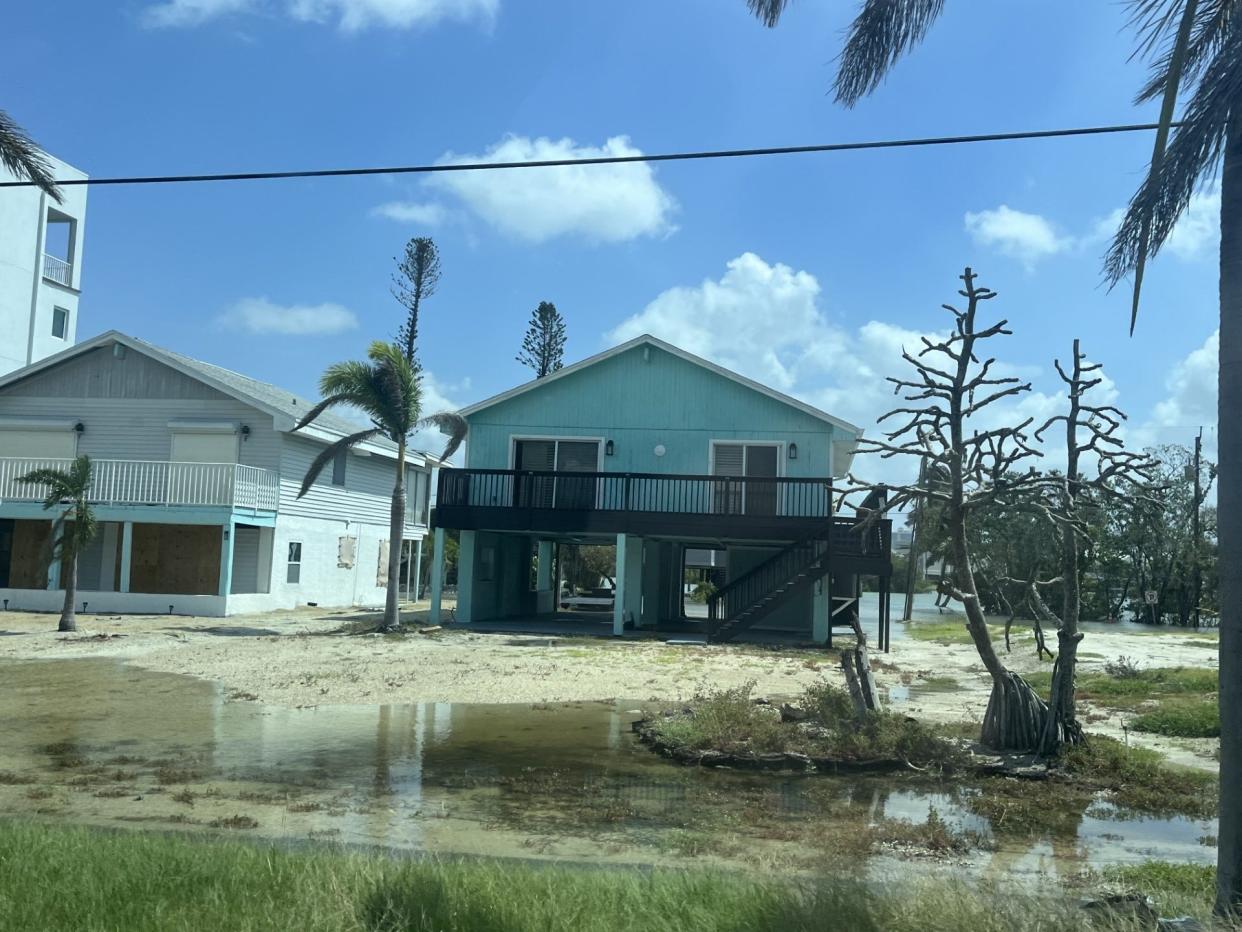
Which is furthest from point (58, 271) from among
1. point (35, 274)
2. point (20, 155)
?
point (20, 155)

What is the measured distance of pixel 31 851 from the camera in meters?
6.33

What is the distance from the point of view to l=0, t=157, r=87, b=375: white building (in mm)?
41219

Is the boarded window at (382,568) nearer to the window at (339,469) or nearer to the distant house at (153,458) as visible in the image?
the window at (339,469)

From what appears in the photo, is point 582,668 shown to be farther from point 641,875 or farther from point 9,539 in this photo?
point 9,539

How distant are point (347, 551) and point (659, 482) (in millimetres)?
13405

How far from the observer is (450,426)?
1086 inches

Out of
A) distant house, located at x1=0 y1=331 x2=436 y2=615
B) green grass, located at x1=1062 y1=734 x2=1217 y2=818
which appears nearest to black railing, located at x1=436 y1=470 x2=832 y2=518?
distant house, located at x1=0 y1=331 x2=436 y2=615

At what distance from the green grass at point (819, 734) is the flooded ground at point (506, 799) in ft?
1.28

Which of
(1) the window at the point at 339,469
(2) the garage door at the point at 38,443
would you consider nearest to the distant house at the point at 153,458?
(2) the garage door at the point at 38,443

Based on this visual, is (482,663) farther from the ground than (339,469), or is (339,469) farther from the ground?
(339,469)

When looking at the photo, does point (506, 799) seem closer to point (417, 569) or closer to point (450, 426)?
point (450, 426)

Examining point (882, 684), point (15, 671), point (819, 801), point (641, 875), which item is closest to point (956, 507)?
point (819, 801)

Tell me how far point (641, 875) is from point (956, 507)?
5900 mm

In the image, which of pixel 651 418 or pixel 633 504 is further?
pixel 651 418
